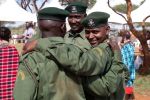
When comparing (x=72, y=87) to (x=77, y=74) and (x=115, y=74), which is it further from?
(x=115, y=74)

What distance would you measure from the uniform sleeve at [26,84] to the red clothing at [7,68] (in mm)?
1969

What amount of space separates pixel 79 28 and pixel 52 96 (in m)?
1.99

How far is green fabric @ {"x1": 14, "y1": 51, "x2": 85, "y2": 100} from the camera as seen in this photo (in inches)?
92.4

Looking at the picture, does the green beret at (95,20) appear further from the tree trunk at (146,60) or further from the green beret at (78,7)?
the tree trunk at (146,60)

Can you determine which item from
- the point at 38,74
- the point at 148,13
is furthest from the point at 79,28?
the point at 148,13

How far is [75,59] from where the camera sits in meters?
2.33

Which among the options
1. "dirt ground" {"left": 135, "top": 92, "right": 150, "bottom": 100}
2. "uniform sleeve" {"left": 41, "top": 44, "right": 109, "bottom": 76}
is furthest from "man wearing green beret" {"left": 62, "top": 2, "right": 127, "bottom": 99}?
"dirt ground" {"left": 135, "top": 92, "right": 150, "bottom": 100}

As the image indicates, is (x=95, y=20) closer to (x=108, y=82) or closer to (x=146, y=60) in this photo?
(x=108, y=82)

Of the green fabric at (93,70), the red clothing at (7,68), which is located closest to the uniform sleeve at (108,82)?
the green fabric at (93,70)

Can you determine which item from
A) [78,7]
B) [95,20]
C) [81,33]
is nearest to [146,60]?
[78,7]

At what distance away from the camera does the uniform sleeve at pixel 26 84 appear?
2338mm

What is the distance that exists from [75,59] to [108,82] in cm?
36

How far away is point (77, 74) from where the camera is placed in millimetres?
2395

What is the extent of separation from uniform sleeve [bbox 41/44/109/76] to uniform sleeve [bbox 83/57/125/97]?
100 mm
